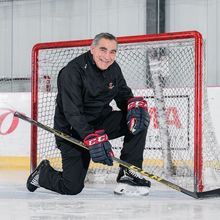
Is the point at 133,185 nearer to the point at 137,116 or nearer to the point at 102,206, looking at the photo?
the point at 137,116

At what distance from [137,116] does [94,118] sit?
24cm

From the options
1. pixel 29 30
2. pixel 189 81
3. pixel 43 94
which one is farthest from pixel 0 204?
pixel 29 30

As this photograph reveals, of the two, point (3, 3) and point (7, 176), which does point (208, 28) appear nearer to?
point (3, 3)

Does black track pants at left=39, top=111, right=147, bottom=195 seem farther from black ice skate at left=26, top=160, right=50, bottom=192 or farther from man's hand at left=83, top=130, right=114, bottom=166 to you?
man's hand at left=83, top=130, right=114, bottom=166

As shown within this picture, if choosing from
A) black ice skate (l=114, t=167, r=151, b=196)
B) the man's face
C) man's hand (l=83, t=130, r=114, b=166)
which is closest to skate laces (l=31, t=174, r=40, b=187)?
black ice skate (l=114, t=167, r=151, b=196)

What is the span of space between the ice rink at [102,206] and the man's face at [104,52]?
2.21 feet

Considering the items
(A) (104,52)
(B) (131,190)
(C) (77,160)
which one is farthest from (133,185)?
(A) (104,52)

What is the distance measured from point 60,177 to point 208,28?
6.56m

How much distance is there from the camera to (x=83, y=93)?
3.08m

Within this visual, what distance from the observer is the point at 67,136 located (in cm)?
315

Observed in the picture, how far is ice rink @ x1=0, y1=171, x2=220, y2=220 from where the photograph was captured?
244 centimetres

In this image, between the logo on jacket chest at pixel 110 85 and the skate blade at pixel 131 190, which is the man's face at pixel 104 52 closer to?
the logo on jacket chest at pixel 110 85

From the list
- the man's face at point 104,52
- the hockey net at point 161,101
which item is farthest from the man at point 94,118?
the hockey net at point 161,101

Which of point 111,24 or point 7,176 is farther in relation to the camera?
point 111,24
